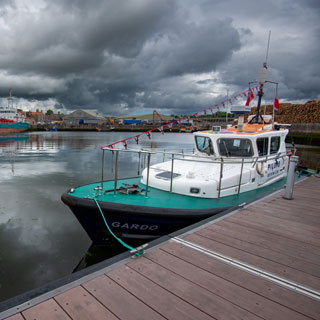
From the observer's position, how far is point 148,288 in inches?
95.3

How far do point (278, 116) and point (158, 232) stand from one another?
211ft

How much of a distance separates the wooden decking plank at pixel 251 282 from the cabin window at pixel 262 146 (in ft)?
15.2

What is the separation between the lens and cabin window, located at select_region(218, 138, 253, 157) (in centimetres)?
679

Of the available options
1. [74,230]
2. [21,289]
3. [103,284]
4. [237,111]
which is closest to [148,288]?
[103,284]

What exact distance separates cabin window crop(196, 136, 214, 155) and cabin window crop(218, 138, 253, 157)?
1.02ft

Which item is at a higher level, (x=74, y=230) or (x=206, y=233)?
(x=206, y=233)

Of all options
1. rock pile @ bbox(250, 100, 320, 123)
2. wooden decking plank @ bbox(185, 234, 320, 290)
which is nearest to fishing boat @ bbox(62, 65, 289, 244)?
wooden decking plank @ bbox(185, 234, 320, 290)

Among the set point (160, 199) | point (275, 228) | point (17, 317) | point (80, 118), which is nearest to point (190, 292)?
point (17, 317)

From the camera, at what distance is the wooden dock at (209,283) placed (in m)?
2.11

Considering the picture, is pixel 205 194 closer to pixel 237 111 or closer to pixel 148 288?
pixel 148 288

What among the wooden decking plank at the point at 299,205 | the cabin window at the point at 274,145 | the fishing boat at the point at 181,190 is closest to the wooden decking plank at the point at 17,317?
the fishing boat at the point at 181,190

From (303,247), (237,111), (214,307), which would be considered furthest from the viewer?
(237,111)

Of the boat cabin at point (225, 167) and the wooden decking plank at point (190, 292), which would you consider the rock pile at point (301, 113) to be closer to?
the boat cabin at point (225, 167)

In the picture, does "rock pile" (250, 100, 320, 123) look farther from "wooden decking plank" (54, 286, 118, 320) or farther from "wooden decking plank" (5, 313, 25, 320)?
"wooden decking plank" (5, 313, 25, 320)
